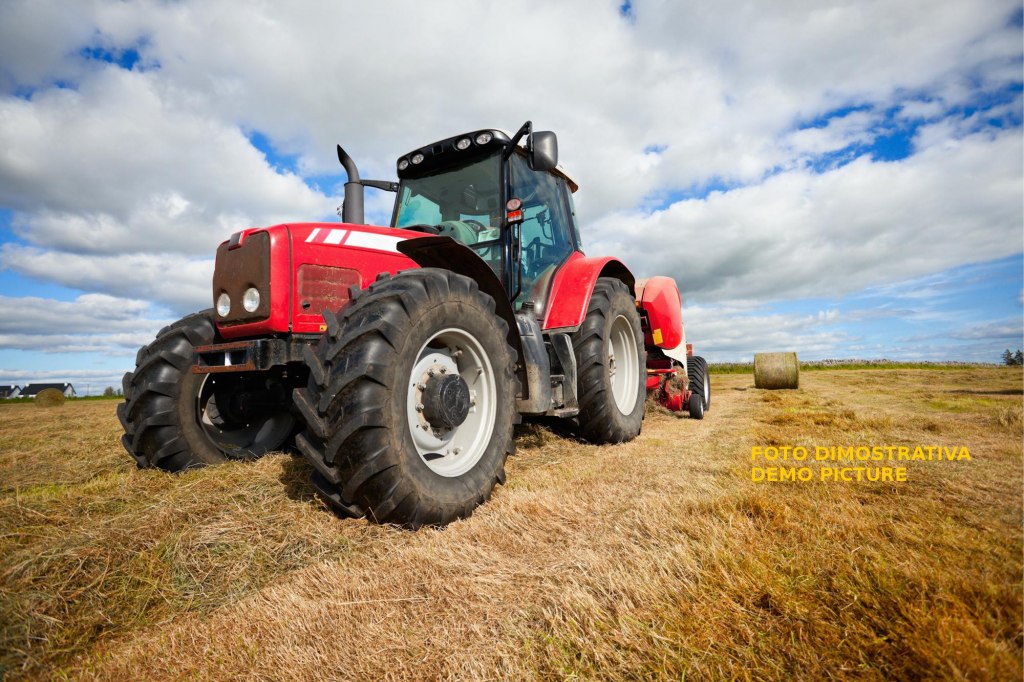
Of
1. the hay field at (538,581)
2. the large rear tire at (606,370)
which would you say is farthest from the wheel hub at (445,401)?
the large rear tire at (606,370)

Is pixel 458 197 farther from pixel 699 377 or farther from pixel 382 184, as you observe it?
pixel 699 377

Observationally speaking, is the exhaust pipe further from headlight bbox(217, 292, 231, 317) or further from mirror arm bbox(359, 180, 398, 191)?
headlight bbox(217, 292, 231, 317)

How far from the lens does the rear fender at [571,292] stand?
13.3ft

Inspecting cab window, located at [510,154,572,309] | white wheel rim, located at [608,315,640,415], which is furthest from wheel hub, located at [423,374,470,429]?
white wheel rim, located at [608,315,640,415]

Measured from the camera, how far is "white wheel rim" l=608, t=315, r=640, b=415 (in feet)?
16.3

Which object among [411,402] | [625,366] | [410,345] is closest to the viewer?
[410,345]

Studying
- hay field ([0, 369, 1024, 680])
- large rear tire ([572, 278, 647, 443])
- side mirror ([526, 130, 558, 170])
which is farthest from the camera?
large rear tire ([572, 278, 647, 443])

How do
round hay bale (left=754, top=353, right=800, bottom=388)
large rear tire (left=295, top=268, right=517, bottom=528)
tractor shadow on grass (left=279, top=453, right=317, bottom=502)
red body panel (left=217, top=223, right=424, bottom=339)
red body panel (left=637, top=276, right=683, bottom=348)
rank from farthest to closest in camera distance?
round hay bale (left=754, top=353, right=800, bottom=388) → red body panel (left=637, top=276, right=683, bottom=348) → red body panel (left=217, top=223, right=424, bottom=339) → tractor shadow on grass (left=279, top=453, right=317, bottom=502) → large rear tire (left=295, top=268, right=517, bottom=528)

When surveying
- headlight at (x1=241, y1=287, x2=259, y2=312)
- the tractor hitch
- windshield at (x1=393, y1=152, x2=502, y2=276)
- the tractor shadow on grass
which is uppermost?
windshield at (x1=393, y1=152, x2=502, y2=276)

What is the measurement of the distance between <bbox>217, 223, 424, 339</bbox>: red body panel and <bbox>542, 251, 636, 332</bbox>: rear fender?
141 cm

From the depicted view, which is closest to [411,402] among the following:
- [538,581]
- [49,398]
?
[538,581]

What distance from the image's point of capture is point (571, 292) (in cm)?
424

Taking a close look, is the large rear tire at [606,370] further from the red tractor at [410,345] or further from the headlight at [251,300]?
the headlight at [251,300]

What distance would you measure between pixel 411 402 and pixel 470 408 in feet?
1.31
